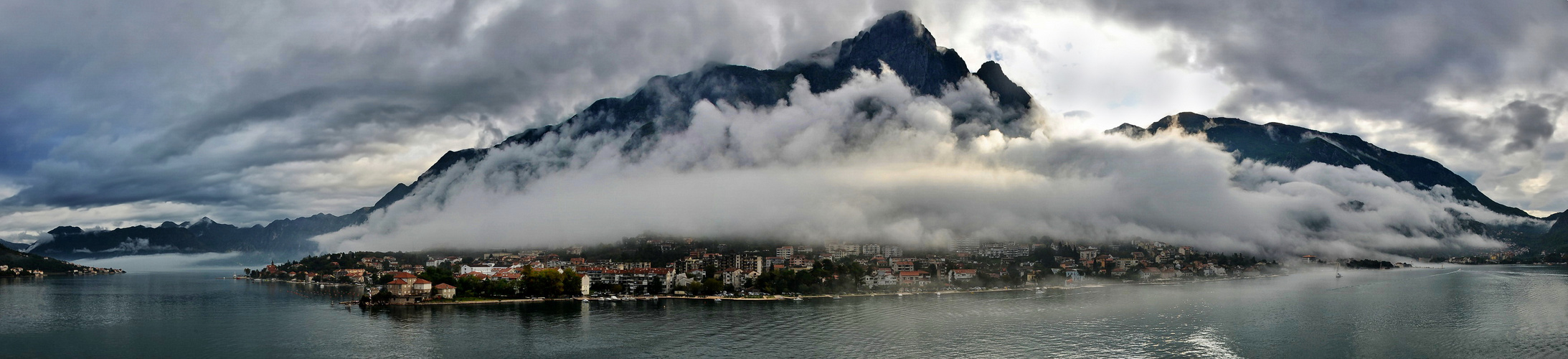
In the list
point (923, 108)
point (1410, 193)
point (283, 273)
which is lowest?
point (283, 273)

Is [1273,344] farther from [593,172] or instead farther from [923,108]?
[593,172]

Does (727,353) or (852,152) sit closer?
(727,353)

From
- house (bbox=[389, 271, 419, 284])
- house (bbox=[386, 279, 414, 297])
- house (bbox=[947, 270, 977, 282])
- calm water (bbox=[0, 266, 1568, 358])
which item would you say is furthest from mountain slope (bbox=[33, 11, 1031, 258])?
house (bbox=[386, 279, 414, 297])

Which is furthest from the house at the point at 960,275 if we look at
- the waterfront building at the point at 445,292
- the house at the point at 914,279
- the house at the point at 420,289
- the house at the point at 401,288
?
the house at the point at 401,288

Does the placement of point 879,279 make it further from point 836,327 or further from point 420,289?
point 420,289

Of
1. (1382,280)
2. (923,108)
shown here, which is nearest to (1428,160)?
(1382,280)

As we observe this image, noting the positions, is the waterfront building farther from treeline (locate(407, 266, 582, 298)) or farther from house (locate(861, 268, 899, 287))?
house (locate(861, 268, 899, 287))
